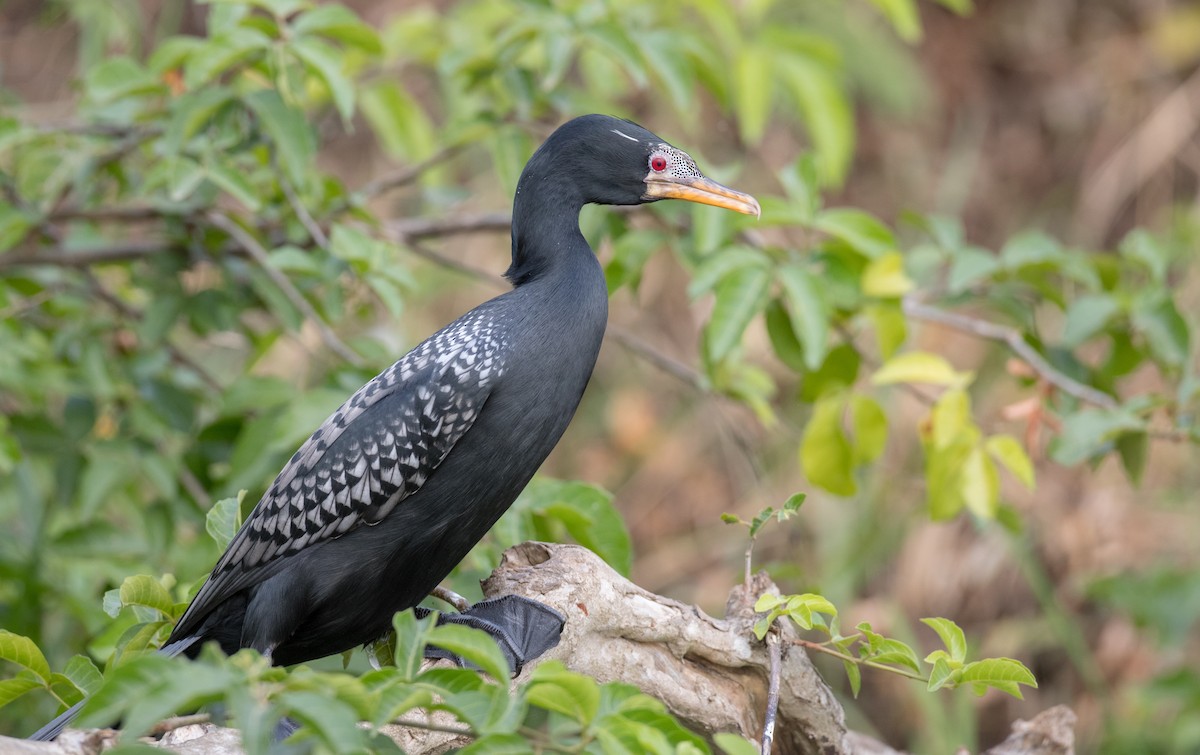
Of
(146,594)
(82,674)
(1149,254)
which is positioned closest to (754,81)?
(1149,254)

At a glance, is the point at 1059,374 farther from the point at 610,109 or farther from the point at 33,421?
the point at 33,421

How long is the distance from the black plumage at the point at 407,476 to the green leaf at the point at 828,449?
116 cm

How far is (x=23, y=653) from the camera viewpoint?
232 cm

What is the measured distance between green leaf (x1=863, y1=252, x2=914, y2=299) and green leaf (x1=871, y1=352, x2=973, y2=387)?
0.21m

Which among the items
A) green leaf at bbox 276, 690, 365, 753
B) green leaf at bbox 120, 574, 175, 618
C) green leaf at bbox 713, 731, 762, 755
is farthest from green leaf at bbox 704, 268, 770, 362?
green leaf at bbox 276, 690, 365, 753

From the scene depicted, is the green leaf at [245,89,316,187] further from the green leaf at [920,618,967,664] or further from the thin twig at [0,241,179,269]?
the green leaf at [920,618,967,664]

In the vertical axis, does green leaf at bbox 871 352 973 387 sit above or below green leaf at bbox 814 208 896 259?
below

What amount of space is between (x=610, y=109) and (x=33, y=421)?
7.78 ft

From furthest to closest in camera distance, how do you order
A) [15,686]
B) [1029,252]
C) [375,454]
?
[1029,252] < [375,454] < [15,686]

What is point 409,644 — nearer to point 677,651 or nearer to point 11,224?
point 677,651

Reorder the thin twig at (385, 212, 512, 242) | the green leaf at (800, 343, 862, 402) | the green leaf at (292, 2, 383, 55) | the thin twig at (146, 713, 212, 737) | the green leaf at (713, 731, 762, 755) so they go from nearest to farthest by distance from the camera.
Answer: the green leaf at (713, 731, 762, 755), the thin twig at (146, 713, 212, 737), the green leaf at (292, 2, 383, 55), the green leaf at (800, 343, 862, 402), the thin twig at (385, 212, 512, 242)

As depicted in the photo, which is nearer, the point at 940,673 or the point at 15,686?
the point at 15,686

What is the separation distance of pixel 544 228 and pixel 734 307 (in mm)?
821

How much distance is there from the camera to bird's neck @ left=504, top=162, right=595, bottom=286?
3248mm
